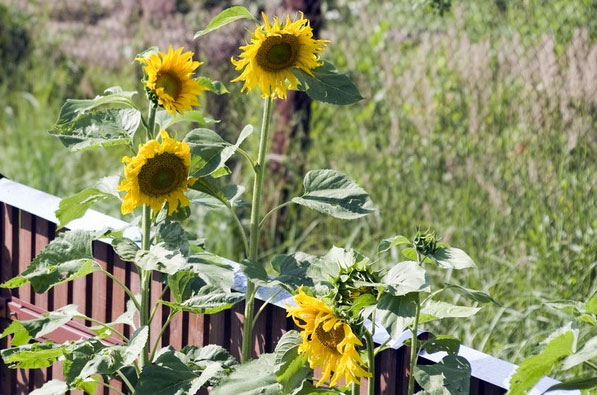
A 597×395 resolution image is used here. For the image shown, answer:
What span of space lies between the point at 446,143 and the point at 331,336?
3.21m

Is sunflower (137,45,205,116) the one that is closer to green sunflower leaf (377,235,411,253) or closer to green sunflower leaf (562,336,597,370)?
green sunflower leaf (377,235,411,253)

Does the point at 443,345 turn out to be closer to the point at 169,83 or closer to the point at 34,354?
the point at 169,83

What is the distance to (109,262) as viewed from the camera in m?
3.16

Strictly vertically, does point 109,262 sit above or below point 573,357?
below

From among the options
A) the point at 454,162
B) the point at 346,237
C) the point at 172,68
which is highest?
the point at 172,68

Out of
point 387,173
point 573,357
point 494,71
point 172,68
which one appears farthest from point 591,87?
point 573,357

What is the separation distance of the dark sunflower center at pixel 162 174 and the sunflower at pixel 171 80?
15cm

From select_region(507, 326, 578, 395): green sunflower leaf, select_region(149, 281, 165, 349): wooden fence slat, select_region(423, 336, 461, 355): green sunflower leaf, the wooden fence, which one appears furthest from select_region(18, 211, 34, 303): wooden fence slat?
select_region(507, 326, 578, 395): green sunflower leaf

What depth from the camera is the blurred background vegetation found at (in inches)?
170

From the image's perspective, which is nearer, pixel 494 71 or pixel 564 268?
pixel 564 268

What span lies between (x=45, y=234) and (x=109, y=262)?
305 mm

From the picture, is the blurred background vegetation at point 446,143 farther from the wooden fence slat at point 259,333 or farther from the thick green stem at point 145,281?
the thick green stem at point 145,281

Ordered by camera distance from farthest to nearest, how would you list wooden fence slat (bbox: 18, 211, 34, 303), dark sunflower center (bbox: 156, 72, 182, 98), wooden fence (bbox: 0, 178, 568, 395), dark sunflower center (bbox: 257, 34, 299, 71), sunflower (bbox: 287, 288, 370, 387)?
1. wooden fence slat (bbox: 18, 211, 34, 303)
2. wooden fence (bbox: 0, 178, 568, 395)
3. dark sunflower center (bbox: 156, 72, 182, 98)
4. dark sunflower center (bbox: 257, 34, 299, 71)
5. sunflower (bbox: 287, 288, 370, 387)

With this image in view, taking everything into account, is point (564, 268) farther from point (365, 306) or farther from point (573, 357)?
point (573, 357)
